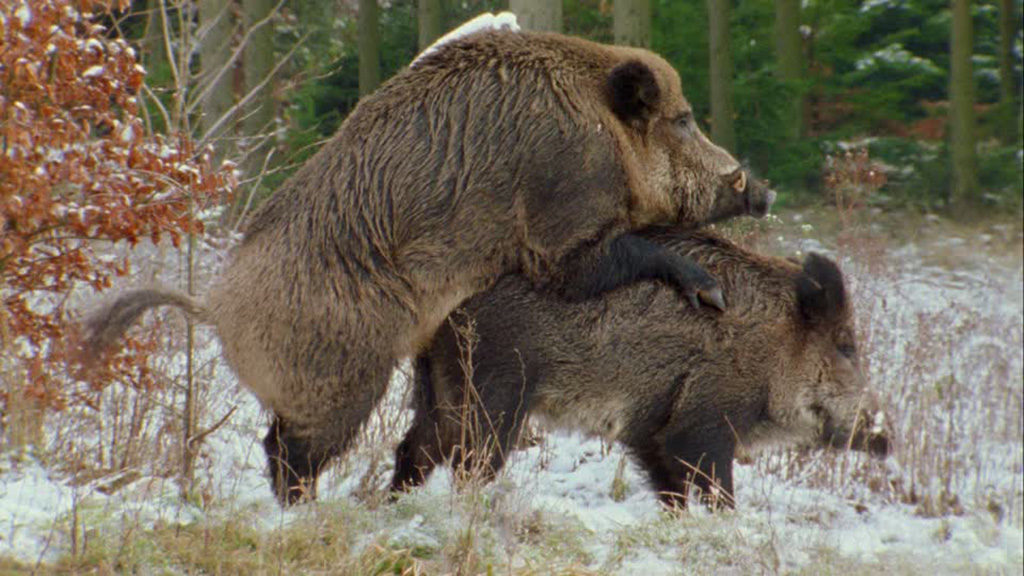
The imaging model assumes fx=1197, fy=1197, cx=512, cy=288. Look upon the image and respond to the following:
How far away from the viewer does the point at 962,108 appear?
17.4 meters

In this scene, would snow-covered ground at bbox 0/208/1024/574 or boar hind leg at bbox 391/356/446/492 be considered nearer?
snow-covered ground at bbox 0/208/1024/574

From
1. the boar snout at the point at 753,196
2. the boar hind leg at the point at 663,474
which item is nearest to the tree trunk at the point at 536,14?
the boar snout at the point at 753,196

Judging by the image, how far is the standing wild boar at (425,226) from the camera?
527cm

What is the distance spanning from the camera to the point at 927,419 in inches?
312

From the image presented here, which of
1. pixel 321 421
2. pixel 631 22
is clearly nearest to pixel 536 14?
pixel 631 22

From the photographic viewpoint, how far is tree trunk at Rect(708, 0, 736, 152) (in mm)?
14281

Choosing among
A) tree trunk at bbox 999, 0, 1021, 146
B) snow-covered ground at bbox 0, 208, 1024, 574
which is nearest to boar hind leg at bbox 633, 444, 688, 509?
snow-covered ground at bbox 0, 208, 1024, 574

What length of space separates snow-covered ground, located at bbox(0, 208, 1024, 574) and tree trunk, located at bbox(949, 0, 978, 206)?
8318mm

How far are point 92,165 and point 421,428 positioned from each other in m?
2.09

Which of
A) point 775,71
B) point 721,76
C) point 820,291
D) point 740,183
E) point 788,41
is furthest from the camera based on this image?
point 788,41

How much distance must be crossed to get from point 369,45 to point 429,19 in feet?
4.16

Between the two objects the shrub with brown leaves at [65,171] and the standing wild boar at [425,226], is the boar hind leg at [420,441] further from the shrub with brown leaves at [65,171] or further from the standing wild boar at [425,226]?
the shrub with brown leaves at [65,171]

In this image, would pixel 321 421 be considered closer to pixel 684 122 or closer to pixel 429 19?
pixel 684 122

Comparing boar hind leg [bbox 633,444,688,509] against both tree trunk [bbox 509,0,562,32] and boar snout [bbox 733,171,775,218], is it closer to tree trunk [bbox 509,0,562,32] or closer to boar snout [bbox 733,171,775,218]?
boar snout [bbox 733,171,775,218]
